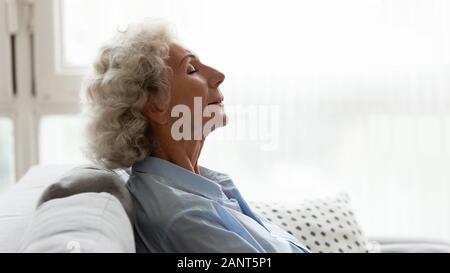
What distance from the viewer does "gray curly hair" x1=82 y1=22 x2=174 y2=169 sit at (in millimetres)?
1312

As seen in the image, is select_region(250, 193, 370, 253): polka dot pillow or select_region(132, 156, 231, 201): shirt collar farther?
select_region(250, 193, 370, 253): polka dot pillow

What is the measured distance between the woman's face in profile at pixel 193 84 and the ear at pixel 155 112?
2cm

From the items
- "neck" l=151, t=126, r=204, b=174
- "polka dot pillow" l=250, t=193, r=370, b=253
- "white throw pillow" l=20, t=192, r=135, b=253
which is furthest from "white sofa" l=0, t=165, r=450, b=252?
"polka dot pillow" l=250, t=193, r=370, b=253

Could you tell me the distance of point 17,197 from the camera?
4.91ft

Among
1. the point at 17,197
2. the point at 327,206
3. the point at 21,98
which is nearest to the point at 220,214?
the point at 17,197

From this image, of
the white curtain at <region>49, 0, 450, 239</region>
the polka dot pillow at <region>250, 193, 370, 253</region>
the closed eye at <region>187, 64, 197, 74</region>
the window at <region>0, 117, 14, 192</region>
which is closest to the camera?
the closed eye at <region>187, 64, 197, 74</region>

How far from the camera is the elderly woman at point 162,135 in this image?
3.98ft

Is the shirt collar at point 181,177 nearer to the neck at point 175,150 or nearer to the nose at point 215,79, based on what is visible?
the neck at point 175,150

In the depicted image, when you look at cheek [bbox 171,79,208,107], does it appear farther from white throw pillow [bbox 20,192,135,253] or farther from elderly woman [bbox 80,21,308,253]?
white throw pillow [bbox 20,192,135,253]

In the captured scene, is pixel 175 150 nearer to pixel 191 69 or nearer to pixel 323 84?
pixel 191 69

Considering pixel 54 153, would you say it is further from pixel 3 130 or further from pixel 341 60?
pixel 341 60

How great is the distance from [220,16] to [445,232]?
4.17 ft

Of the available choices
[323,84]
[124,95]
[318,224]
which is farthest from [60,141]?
[124,95]

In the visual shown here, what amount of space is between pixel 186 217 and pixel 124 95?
297 millimetres
